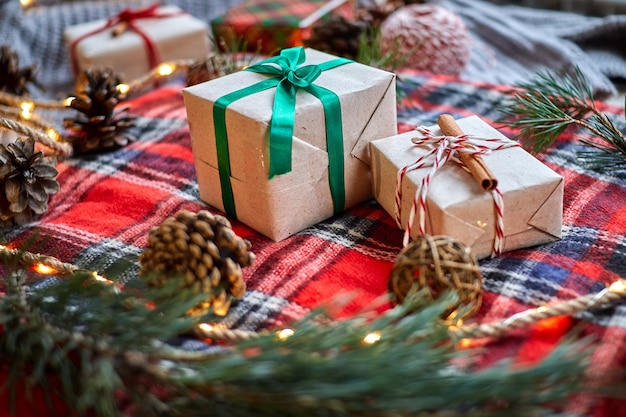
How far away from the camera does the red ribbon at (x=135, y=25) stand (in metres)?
1.24

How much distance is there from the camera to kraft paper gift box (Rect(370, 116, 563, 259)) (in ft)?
2.18

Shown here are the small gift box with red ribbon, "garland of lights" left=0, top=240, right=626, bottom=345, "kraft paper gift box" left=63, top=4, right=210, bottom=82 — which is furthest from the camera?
the small gift box with red ribbon

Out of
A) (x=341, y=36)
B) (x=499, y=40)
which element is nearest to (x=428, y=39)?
(x=341, y=36)

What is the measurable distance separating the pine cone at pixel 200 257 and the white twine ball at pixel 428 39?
59cm

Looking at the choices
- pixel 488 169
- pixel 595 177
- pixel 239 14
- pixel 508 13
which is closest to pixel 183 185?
pixel 488 169

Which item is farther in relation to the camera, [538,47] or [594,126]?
[538,47]

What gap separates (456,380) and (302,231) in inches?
13.4

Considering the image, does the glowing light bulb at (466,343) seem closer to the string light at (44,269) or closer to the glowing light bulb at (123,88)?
the string light at (44,269)

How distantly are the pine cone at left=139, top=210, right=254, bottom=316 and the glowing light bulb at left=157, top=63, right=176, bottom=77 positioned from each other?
1.76 ft

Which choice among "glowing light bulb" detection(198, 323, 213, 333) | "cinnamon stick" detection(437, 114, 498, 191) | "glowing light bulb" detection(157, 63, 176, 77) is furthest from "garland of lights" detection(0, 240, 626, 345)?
"glowing light bulb" detection(157, 63, 176, 77)

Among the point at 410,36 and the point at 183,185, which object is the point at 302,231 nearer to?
the point at 183,185

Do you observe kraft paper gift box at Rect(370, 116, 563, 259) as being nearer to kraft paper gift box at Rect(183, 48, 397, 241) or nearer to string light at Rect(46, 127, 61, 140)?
kraft paper gift box at Rect(183, 48, 397, 241)

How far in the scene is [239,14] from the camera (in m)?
1.38

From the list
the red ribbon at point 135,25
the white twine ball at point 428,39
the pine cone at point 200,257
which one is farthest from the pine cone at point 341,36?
the pine cone at point 200,257
